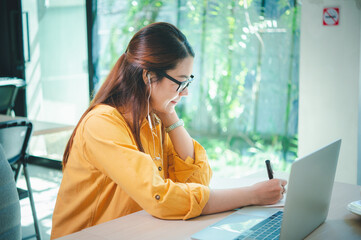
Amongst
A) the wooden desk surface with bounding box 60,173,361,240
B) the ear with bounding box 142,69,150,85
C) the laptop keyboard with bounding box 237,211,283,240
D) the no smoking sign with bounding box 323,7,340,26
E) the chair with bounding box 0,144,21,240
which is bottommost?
the wooden desk surface with bounding box 60,173,361,240

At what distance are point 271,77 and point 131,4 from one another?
1532mm

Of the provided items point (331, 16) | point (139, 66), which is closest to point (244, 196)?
point (139, 66)

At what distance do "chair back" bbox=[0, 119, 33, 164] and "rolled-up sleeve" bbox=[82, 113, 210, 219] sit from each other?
125cm

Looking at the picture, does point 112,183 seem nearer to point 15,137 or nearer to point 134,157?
point 134,157

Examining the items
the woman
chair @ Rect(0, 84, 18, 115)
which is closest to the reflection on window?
chair @ Rect(0, 84, 18, 115)

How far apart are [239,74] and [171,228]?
8.20ft

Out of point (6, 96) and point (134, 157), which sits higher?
point (134, 157)

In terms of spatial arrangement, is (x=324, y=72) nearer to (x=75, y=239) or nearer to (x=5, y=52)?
(x=75, y=239)

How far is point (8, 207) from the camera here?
1.05m

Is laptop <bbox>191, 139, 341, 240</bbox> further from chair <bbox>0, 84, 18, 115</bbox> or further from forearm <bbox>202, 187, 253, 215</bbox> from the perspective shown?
chair <bbox>0, 84, 18, 115</bbox>

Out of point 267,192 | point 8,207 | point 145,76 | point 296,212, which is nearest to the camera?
point 296,212

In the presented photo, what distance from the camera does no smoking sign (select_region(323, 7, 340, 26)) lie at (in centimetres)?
256

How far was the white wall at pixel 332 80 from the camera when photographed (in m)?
2.54

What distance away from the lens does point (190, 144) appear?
64.4 inches
